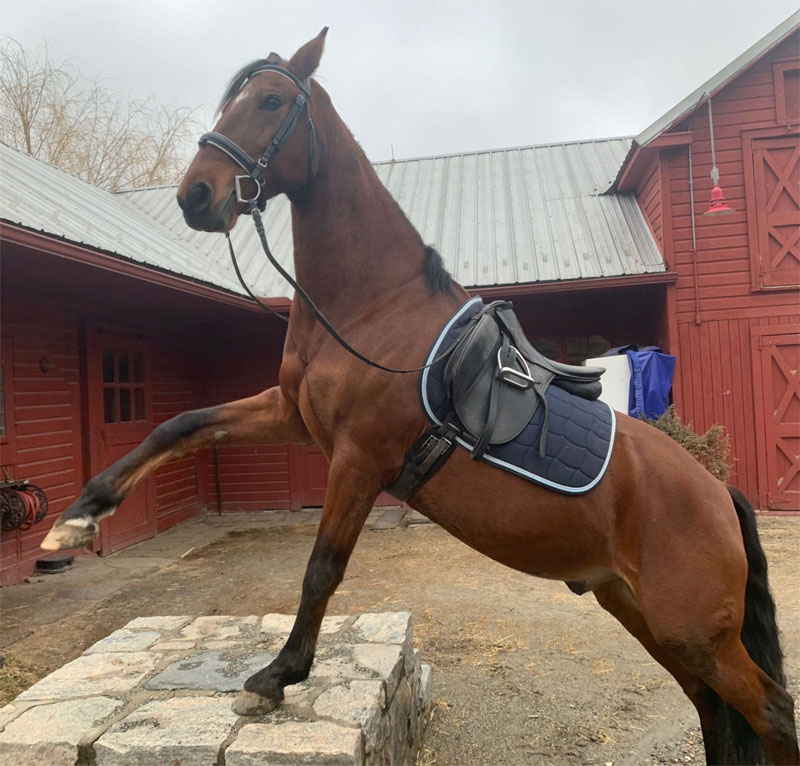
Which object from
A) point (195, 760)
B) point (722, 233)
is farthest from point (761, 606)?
point (722, 233)

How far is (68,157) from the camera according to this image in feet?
52.2

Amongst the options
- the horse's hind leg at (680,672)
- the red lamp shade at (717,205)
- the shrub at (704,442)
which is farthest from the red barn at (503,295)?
the horse's hind leg at (680,672)

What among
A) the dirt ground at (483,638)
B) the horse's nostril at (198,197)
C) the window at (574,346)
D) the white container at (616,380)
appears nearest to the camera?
the horse's nostril at (198,197)

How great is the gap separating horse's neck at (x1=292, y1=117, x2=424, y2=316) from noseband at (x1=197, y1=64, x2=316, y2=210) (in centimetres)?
10

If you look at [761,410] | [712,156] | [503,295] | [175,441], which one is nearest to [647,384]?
[761,410]

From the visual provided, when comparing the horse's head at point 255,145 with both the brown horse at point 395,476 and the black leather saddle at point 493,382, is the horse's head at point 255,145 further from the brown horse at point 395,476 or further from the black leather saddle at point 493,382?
the black leather saddle at point 493,382

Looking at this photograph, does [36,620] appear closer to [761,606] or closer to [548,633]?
[548,633]

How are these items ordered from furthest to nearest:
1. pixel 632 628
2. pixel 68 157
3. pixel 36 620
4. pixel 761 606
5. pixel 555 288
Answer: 1. pixel 68 157
2. pixel 555 288
3. pixel 36 620
4. pixel 632 628
5. pixel 761 606

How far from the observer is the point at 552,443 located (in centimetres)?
208

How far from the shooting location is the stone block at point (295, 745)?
1.98 metres

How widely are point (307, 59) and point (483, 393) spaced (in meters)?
1.30

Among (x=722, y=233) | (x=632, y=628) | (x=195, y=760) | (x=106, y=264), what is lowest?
(x=195, y=760)

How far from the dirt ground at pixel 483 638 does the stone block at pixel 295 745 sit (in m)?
1.04

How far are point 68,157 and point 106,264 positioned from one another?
514 inches
